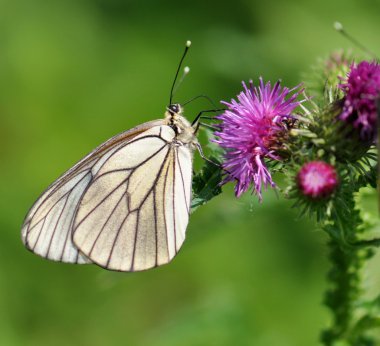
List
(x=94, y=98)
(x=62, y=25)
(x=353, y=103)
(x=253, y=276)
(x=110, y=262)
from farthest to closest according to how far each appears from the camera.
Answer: (x=62, y=25), (x=94, y=98), (x=253, y=276), (x=110, y=262), (x=353, y=103)

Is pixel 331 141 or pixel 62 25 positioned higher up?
pixel 62 25

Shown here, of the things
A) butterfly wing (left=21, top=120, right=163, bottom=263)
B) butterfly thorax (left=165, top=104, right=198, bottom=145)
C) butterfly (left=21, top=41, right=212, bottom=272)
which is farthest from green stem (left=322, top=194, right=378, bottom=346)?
butterfly wing (left=21, top=120, right=163, bottom=263)

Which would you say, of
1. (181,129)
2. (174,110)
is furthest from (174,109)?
(181,129)

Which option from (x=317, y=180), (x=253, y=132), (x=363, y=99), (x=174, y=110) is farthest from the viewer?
(x=174, y=110)

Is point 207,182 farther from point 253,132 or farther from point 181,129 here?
point 181,129

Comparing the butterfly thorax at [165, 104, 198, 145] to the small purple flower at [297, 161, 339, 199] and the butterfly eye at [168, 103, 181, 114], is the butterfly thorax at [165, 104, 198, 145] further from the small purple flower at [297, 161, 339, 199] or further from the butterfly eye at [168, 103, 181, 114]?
the small purple flower at [297, 161, 339, 199]

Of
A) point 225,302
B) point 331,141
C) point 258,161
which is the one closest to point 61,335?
point 225,302

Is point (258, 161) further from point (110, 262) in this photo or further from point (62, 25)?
point (62, 25)
